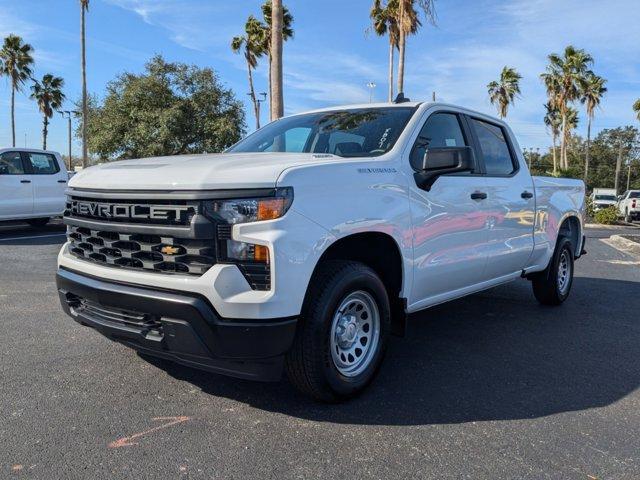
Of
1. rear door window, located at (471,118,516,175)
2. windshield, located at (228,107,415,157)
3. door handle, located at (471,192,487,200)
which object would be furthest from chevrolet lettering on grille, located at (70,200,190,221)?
rear door window, located at (471,118,516,175)

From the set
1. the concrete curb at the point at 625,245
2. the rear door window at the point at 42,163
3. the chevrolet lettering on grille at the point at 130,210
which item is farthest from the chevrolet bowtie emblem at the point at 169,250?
the concrete curb at the point at 625,245

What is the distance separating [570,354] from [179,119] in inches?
985

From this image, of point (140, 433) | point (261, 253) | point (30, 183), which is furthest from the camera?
point (30, 183)

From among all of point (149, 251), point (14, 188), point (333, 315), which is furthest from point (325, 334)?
point (14, 188)

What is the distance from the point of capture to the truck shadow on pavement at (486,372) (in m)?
3.43

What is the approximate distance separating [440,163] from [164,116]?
25.0 meters

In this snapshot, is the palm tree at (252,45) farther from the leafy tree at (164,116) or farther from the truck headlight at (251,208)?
the truck headlight at (251,208)

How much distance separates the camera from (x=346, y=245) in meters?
3.55

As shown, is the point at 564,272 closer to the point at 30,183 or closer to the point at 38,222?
the point at 30,183

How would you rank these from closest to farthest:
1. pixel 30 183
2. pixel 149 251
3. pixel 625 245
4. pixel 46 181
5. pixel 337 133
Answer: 1. pixel 149 251
2. pixel 337 133
3. pixel 30 183
4. pixel 46 181
5. pixel 625 245

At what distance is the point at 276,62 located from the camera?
12273 millimetres

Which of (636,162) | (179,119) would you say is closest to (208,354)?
(179,119)

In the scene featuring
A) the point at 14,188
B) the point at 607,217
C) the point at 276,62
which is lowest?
the point at 607,217

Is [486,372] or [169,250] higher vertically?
[169,250]
